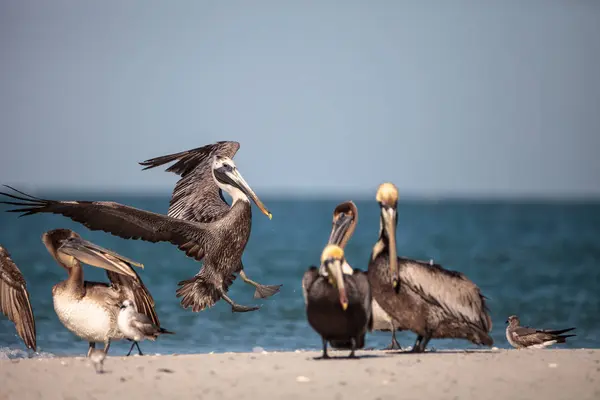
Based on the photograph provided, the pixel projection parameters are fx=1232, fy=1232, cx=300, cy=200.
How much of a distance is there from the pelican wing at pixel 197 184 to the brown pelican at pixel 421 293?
3.33 meters

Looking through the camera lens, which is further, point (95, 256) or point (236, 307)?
point (236, 307)

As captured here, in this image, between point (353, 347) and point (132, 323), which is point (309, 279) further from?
point (132, 323)

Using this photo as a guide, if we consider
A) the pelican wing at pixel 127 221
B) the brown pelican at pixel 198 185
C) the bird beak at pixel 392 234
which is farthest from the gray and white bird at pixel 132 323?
the brown pelican at pixel 198 185

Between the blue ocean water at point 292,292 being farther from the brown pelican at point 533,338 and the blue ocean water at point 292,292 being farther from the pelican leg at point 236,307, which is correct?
the pelican leg at point 236,307

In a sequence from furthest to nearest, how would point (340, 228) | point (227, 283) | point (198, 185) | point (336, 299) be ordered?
point (198, 185) → point (227, 283) → point (340, 228) → point (336, 299)

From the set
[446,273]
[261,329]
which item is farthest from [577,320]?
[446,273]

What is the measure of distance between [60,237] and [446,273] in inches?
118

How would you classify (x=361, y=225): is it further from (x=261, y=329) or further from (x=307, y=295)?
(x=307, y=295)

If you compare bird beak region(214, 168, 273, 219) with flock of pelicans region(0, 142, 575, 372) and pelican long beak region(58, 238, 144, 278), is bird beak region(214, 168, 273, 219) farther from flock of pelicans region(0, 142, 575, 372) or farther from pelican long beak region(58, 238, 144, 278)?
pelican long beak region(58, 238, 144, 278)

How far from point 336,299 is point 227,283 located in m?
3.61

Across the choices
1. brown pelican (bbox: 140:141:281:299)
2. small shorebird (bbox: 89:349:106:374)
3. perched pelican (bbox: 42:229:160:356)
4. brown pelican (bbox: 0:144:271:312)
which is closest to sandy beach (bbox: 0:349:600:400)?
small shorebird (bbox: 89:349:106:374)

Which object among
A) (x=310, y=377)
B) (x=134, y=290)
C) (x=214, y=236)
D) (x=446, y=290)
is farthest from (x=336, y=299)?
(x=214, y=236)

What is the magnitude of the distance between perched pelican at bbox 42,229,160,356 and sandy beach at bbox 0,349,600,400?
39 centimetres

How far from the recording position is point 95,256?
9.08 meters
